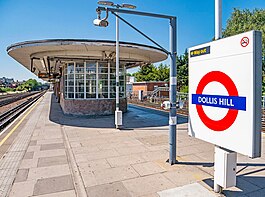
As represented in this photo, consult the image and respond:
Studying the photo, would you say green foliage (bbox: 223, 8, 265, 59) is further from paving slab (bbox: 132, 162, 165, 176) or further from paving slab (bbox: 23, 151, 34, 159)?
paving slab (bbox: 23, 151, 34, 159)

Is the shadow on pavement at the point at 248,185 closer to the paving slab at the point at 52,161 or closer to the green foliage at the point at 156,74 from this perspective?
the paving slab at the point at 52,161

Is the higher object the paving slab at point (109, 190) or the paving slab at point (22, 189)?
the paving slab at point (109, 190)

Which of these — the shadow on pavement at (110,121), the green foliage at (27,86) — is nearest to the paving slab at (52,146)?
the shadow on pavement at (110,121)

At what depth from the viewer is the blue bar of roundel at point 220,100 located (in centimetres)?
297

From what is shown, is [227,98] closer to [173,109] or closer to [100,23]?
[173,109]

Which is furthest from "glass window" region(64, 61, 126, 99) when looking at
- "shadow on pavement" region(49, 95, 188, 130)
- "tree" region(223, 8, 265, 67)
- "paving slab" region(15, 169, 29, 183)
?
"tree" region(223, 8, 265, 67)

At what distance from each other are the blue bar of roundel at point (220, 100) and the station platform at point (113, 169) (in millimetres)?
1535

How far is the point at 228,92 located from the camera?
10.4ft

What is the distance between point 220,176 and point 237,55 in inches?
76.2

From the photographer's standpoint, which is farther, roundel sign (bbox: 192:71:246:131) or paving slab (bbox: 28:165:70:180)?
paving slab (bbox: 28:165:70:180)

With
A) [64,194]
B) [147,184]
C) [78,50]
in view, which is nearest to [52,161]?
[64,194]

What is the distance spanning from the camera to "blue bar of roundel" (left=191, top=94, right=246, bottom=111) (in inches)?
117

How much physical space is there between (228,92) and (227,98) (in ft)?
0.31

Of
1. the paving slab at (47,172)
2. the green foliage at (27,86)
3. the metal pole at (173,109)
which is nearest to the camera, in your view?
the paving slab at (47,172)
